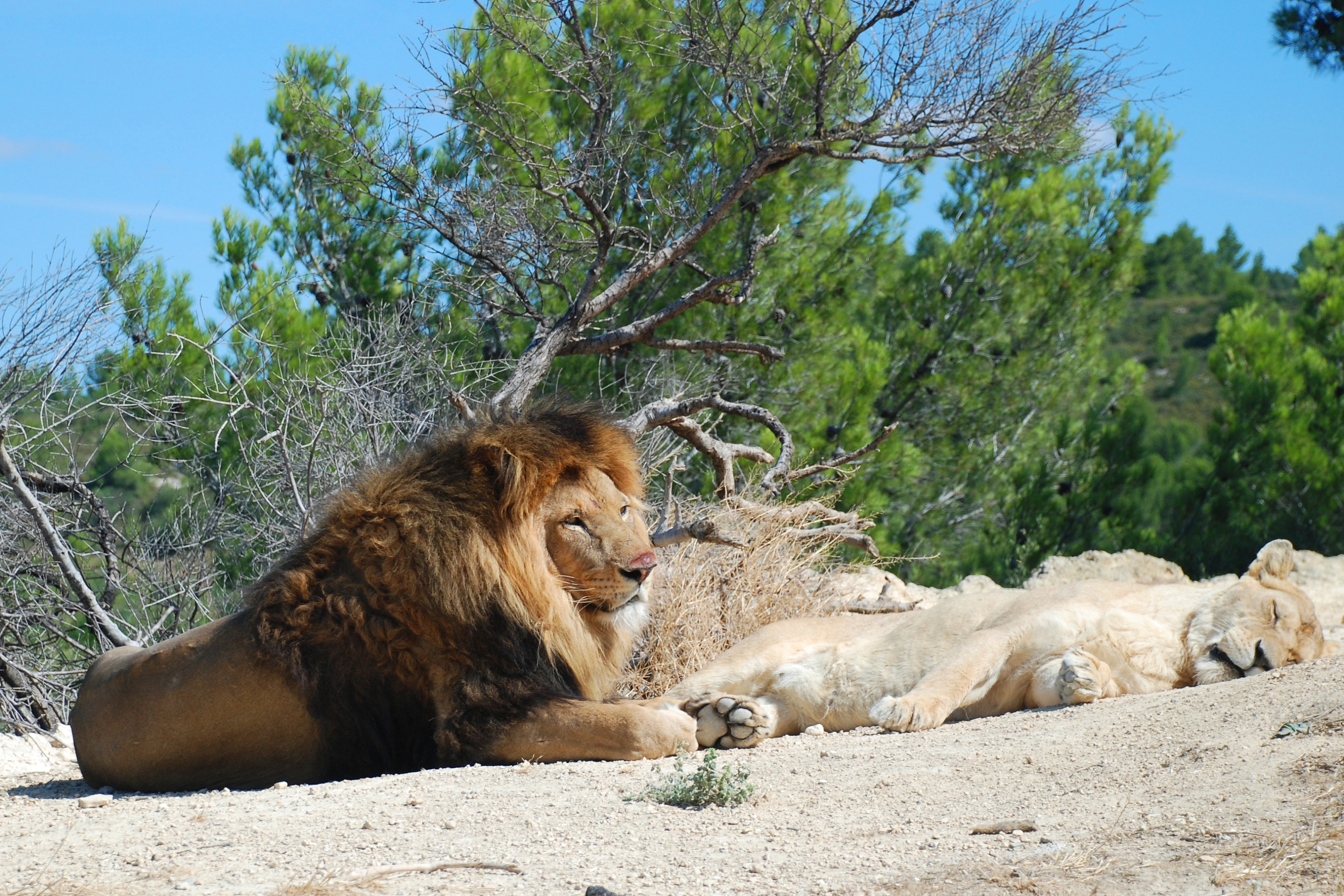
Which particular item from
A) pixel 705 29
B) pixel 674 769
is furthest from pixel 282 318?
pixel 674 769

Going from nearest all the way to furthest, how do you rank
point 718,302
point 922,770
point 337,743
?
point 922,770
point 337,743
point 718,302

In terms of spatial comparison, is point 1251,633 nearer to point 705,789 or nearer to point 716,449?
point 705,789

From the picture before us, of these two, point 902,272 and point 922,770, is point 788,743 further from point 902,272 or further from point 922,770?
point 902,272

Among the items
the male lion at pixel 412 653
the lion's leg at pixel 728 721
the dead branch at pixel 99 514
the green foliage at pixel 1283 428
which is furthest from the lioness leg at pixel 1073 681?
the green foliage at pixel 1283 428

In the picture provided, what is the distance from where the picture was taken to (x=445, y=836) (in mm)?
3131

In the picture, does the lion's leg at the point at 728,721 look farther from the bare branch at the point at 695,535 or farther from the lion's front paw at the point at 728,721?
the bare branch at the point at 695,535

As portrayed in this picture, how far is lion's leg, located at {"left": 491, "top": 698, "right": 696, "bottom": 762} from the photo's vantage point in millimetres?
4137

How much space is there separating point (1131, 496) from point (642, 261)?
11271 millimetres

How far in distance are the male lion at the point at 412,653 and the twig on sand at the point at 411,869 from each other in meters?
1.29

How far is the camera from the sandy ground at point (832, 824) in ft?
8.87

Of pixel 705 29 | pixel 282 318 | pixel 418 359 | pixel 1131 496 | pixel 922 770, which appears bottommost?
pixel 922 770

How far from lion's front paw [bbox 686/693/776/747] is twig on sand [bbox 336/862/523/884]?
1.87m

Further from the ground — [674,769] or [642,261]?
[642,261]

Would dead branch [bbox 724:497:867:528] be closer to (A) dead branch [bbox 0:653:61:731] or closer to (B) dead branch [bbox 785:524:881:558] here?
(B) dead branch [bbox 785:524:881:558]
